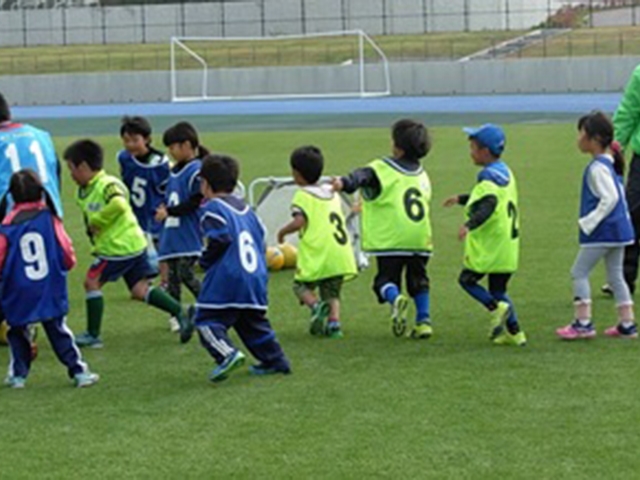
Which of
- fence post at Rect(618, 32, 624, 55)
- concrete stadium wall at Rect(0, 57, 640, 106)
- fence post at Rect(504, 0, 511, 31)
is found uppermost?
fence post at Rect(504, 0, 511, 31)

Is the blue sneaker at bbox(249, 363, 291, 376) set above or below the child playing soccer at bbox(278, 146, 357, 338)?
below

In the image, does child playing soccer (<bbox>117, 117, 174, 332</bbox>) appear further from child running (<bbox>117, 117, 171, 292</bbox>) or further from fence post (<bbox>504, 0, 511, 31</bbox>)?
fence post (<bbox>504, 0, 511, 31</bbox>)

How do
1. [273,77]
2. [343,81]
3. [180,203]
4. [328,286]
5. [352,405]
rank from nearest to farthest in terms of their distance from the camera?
[352,405] < [180,203] < [328,286] < [343,81] < [273,77]

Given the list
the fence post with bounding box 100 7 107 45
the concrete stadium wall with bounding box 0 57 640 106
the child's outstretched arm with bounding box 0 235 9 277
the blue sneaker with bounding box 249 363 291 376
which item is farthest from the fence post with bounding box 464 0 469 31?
the child's outstretched arm with bounding box 0 235 9 277

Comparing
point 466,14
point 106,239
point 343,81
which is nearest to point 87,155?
point 106,239

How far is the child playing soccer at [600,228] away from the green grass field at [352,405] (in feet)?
0.84

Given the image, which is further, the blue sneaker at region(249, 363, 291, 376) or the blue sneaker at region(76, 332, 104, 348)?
the blue sneaker at region(76, 332, 104, 348)

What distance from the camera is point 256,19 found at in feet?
232

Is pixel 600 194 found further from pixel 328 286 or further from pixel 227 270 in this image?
pixel 227 270

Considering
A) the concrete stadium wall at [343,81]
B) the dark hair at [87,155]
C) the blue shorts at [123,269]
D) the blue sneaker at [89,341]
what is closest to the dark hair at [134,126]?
the dark hair at [87,155]

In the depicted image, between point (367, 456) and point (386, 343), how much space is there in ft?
9.92

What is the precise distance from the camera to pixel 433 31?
223 feet

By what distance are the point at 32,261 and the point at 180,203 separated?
1.88 metres

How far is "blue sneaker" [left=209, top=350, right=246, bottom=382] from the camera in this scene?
870 cm
